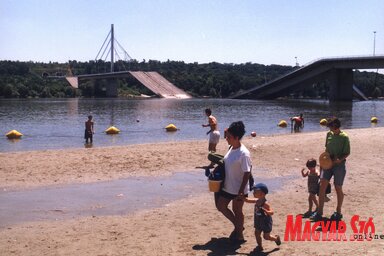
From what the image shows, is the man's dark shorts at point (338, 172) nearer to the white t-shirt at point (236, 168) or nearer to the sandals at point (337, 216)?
the sandals at point (337, 216)

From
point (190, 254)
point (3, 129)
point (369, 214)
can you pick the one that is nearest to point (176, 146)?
point (369, 214)

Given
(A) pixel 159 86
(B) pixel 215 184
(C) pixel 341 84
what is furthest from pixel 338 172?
(A) pixel 159 86

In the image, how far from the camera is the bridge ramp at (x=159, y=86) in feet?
379

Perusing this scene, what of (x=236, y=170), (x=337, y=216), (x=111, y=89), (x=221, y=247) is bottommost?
(x=221, y=247)

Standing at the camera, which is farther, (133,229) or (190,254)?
(133,229)

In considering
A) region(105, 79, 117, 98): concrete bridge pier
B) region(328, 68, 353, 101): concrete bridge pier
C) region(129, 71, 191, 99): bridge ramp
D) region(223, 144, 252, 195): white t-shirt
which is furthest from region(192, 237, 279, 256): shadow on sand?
region(105, 79, 117, 98): concrete bridge pier

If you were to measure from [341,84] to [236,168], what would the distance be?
280ft

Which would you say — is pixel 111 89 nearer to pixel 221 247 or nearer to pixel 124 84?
pixel 124 84

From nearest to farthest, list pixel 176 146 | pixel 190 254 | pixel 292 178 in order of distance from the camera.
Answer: pixel 190 254 → pixel 292 178 → pixel 176 146

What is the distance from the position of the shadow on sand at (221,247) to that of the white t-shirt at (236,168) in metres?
0.76

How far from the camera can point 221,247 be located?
6.47m

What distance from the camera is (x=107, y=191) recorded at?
32.9 feet

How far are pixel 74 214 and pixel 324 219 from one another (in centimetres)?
412

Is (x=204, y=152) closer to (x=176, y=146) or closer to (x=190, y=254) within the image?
(x=176, y=146)
